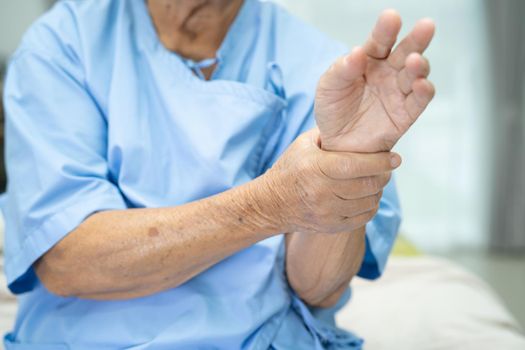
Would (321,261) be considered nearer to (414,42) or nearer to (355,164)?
(355,164)

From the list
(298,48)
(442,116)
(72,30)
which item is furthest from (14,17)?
(298,48)

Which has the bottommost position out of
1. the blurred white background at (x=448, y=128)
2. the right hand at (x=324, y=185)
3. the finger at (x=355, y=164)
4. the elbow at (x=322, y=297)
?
the blurred white background at (x=448, y=128)

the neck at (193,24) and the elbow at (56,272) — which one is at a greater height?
the neck at (193,24)

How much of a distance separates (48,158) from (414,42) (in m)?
0.57

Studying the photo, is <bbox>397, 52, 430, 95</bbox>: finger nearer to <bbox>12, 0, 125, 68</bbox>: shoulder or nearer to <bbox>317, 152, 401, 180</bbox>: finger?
<bbox>317, 152, 401, 180</bbox>: finger

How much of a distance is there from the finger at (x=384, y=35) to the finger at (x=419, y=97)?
0.05m

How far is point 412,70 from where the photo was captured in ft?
2.13

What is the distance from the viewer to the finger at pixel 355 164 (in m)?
0.72

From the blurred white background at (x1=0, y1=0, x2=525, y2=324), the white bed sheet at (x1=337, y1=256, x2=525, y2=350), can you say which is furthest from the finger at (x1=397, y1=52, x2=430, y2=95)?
the blurred white background at (x1=0, y1=0, x2=525, y2=324)

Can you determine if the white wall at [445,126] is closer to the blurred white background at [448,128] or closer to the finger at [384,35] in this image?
the blurred white background at [448,128]

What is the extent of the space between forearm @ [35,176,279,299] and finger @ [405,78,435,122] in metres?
0.23

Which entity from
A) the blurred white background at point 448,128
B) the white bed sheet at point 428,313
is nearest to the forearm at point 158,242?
the white bed sheet at point 428,313

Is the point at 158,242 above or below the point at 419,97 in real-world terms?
below

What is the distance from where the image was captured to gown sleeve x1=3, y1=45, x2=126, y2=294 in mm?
935
